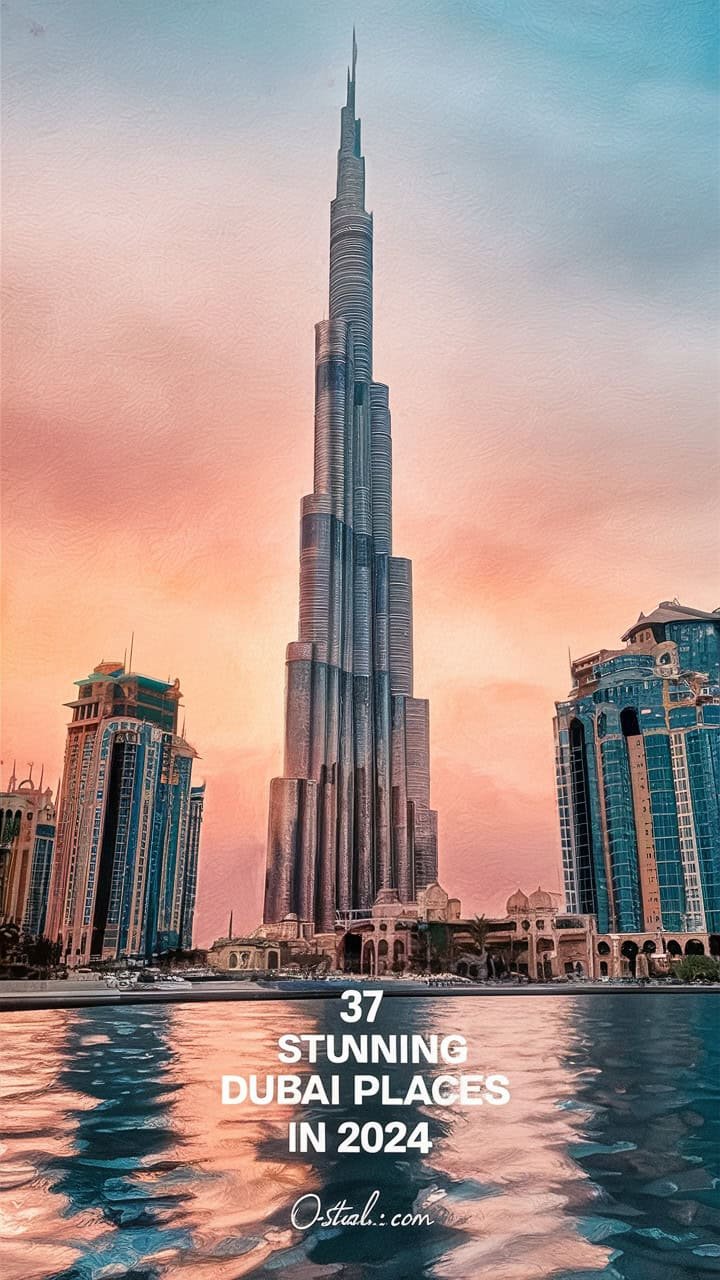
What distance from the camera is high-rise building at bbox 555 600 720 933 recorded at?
426ft

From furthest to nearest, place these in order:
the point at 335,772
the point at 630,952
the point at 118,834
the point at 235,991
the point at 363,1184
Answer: the point at 335,772 < the point at 118,834 < the point at 630,952 < the point at 235,991 < the point at 363,1184

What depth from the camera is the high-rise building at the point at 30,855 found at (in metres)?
150

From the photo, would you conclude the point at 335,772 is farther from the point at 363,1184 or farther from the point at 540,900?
the point at 363,1184

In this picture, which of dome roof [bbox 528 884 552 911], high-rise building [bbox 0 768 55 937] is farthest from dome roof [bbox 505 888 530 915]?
high-rise building [bbox 0 768 55 937]

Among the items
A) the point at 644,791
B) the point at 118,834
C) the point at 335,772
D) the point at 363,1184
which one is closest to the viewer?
the point at 363,1184

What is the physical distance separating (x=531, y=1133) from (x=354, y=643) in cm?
18380

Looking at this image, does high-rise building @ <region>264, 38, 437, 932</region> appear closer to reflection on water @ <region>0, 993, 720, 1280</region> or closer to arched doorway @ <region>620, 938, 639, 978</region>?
arched doorway @ <region>620, 938, 639, 978</region>

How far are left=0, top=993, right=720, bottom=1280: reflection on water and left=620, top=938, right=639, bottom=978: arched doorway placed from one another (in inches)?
4529

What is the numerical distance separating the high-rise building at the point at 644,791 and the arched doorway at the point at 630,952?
1.85 m

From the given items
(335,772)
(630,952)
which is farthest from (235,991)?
(335,772)

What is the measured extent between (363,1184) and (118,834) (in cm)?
13782

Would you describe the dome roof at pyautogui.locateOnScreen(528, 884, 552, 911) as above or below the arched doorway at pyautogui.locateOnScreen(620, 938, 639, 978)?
above

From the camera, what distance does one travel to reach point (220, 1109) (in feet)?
56.3

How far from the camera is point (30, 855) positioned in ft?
498
